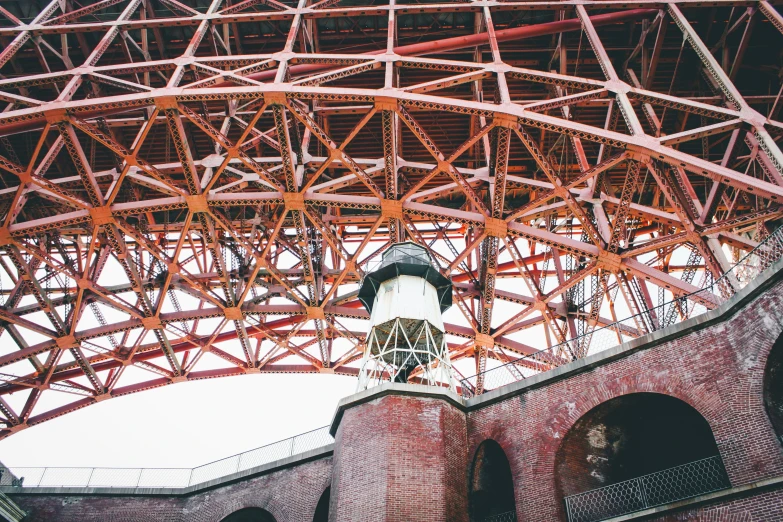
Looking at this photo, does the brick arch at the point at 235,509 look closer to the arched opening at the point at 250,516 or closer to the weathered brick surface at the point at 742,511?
the arched opening at the point at 250,516

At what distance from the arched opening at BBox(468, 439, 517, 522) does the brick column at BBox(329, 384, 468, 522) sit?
478mm

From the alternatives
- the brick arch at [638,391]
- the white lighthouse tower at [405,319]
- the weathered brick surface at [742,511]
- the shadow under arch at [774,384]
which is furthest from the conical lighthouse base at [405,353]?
the shadow under arch at [774,384]

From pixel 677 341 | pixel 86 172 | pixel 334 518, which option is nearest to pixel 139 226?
pixel 86 172

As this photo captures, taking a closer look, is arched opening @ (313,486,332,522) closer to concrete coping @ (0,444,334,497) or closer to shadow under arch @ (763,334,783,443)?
concrete coping @ (0,444,334,497)

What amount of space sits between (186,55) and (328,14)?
13.8 ft

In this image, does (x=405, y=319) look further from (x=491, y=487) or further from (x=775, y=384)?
(x=775, y=384)

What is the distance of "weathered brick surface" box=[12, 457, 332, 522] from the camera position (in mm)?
19953

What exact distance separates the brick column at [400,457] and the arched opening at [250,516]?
634cm

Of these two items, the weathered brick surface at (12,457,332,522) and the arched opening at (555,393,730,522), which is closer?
the arched opening at (555,393,730,522)

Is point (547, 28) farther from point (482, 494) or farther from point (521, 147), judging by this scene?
point (482, 494)

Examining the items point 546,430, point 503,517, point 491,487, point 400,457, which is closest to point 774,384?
point 546,430

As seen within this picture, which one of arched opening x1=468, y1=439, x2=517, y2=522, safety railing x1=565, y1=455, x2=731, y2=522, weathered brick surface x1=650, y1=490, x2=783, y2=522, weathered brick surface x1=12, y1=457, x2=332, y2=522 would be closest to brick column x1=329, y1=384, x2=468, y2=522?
arched opening x1=468, y1=439, x2=517, y2=522

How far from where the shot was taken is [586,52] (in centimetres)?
2195

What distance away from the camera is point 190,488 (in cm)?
2280
